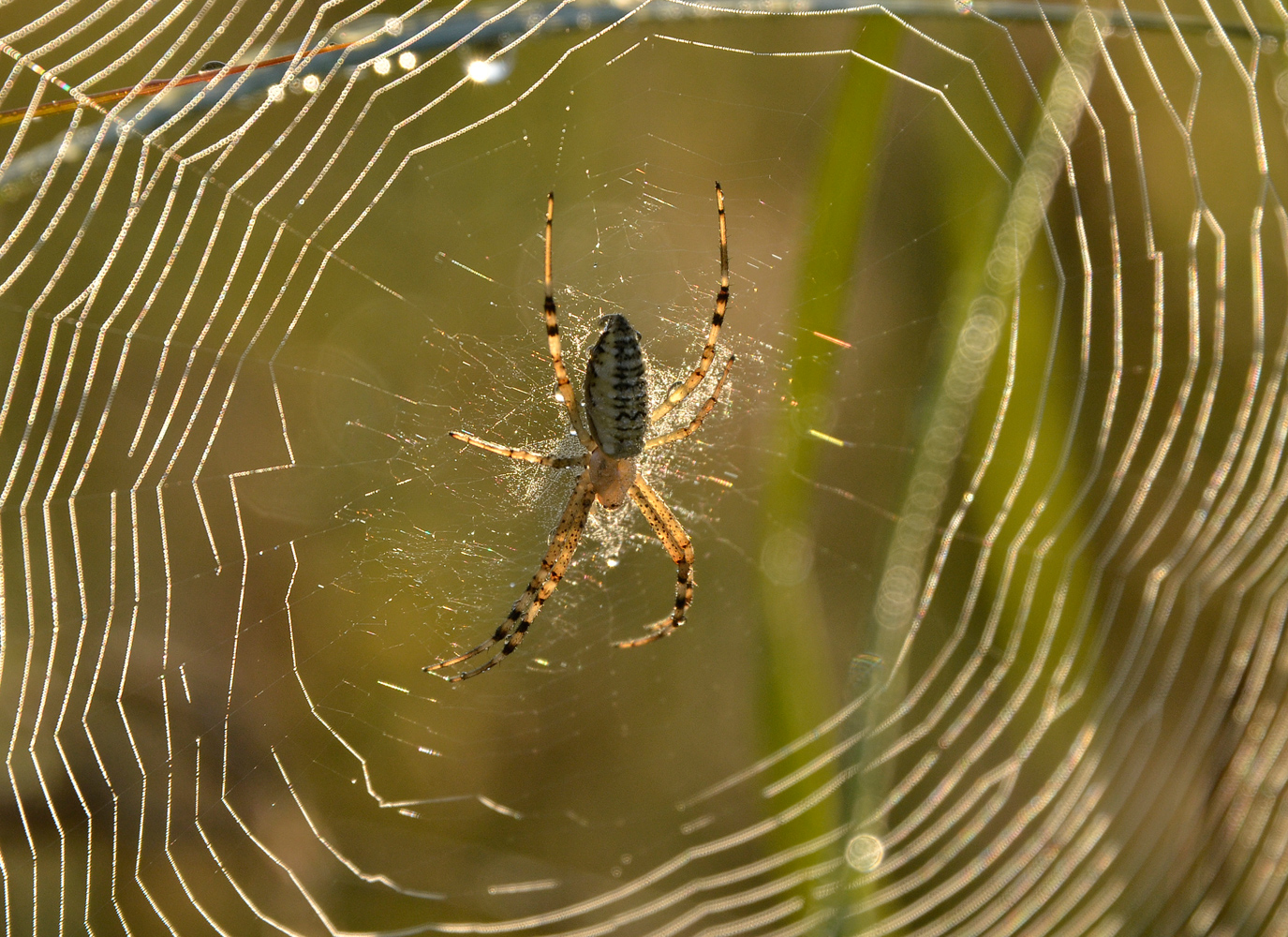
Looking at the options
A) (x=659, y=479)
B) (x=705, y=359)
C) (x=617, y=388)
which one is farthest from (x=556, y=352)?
(x=659, y=479)

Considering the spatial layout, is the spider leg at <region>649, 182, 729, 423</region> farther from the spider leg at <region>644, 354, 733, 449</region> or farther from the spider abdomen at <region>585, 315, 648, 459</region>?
the spider abdomen at <region>585, 315, 648, 459</region>

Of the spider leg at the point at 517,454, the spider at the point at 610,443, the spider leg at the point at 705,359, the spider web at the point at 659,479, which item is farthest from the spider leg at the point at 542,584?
the spider leg at the point at 705,359

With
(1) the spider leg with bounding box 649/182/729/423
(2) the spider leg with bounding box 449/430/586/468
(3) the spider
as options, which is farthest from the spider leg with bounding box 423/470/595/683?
(1) the spider leg with bounding box 649/182/729/423

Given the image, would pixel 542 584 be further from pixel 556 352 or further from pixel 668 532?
pixel 556 352

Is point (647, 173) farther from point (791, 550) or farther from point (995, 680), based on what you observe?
point (995, 680)

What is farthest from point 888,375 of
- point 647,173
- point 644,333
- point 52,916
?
→ point 52,916

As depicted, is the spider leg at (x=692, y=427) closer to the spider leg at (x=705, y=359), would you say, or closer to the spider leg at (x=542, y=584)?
the spider leg at (x=705, y=359)
